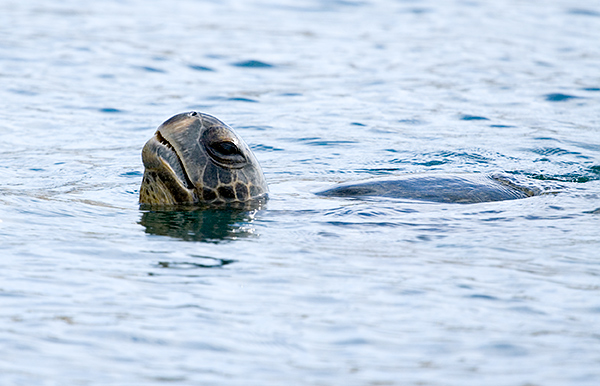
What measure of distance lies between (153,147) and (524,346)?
3.30m

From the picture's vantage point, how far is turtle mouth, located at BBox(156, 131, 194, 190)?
6285mm

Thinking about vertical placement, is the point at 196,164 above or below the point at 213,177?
above

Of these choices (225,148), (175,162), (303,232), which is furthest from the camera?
(225,148)

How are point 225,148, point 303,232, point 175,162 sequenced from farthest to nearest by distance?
point 225,148 < point 175,162 < point 303,232

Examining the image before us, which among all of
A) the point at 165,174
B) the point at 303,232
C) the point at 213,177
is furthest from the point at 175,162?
the point at 303,232

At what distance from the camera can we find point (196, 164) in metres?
6.35

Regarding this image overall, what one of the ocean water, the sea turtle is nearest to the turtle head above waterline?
the sea turtle

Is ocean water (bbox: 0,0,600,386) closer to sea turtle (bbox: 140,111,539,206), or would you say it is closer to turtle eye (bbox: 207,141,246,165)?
sea turtle (bbox: 140,111,539,206)

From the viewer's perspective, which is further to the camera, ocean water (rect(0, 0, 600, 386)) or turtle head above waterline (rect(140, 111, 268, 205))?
turtle head above waterline (rect(140, 111, 268, 205))

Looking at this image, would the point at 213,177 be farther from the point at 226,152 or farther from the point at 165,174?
the point at 165,174

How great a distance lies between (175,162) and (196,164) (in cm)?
16

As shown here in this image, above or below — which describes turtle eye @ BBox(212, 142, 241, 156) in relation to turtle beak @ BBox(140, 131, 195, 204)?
above

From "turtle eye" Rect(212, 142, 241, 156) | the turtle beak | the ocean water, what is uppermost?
"turtle eye" Rect(212, 142, 241, 156)

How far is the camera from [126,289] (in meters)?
4.63
